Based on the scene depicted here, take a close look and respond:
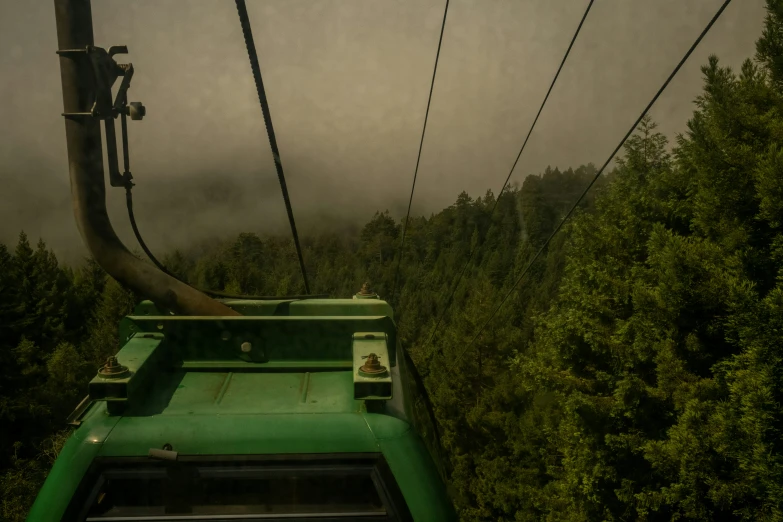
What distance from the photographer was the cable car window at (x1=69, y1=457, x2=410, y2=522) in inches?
100

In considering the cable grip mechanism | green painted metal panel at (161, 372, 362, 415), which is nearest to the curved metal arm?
the cable grip mechanism

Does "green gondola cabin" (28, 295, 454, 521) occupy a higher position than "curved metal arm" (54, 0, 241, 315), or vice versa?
"curved metal arm" (54, 0, 241, 315)

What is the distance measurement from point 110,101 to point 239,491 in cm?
256

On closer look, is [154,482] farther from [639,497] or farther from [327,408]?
[639,497]

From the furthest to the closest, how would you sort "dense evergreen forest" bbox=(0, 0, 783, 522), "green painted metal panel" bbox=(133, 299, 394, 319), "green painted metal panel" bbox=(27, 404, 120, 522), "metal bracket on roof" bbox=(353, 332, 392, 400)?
1. "dense evergreen forest" bbox=(0, 0, 783, 522)
2. "green painted metal panel" bbox=(133, 299, 394, 319)
3. "metal bracket on roof" bbox=(353, 332, 392, 400)
4. "green painted metal panel" bbox=(27, 404, 120, 522)

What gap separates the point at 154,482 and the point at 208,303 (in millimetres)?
1541

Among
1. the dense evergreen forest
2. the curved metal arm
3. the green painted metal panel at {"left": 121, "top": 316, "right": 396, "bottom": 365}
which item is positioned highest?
the curved metal arm

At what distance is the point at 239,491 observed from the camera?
264 cm

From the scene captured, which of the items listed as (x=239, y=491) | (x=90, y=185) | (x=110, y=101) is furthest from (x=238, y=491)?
(x=110, y=101)

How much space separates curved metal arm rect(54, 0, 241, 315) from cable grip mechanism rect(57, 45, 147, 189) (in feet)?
0.09

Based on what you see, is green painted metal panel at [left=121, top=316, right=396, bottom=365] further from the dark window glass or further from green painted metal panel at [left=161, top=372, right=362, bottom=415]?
the dark window glass

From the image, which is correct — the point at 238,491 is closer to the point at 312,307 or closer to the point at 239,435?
the point at 239,435

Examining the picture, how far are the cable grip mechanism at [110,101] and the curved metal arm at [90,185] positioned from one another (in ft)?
0.09

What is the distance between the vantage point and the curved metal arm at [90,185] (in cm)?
369
